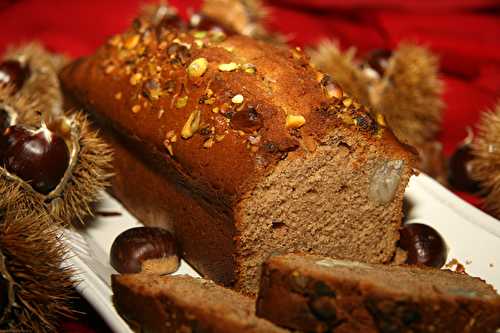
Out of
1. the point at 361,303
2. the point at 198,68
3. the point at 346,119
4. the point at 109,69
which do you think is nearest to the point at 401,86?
the point at 346,119

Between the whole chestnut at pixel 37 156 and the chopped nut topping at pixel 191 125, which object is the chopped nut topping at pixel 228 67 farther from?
the whole chestnut at pixel 37 156

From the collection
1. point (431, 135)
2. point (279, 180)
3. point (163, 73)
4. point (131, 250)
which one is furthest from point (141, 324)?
point (431, 135)

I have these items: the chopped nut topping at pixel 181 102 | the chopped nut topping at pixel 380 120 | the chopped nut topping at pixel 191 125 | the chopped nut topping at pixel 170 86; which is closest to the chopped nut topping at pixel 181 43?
the chopped nut topping at pixel 170 86

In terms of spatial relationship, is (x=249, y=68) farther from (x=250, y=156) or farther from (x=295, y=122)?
(x=250, y=156)

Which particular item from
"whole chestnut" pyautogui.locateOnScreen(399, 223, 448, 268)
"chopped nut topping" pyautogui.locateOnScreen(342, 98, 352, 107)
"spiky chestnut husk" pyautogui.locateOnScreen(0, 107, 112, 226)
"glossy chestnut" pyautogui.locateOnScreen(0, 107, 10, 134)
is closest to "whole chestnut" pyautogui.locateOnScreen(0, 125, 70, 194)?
"spiky chestnut husk" pyautogui.locateOnScreen(0, 107, 112, 226)

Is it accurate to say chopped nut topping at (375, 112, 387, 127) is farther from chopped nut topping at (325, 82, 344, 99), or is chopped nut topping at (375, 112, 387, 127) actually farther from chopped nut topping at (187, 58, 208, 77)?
chopped nut topping at (187, 58, 208, 77)
